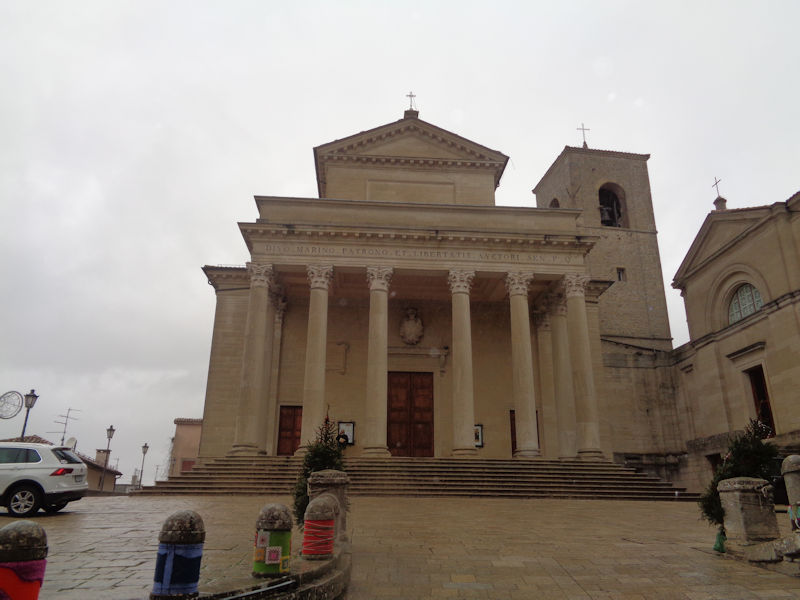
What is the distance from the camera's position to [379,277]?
2139 centimetres

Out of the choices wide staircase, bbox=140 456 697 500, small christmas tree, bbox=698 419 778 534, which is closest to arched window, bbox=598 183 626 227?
wide staircase, bbox=140 456 697 500

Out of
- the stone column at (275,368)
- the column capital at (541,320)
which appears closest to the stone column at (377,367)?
the stone column at (275,368)

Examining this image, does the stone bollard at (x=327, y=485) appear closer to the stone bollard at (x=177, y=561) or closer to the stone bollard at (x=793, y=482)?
the stone bollard at (x=177, y=561)

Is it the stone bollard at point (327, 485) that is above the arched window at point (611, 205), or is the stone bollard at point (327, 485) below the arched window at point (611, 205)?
below

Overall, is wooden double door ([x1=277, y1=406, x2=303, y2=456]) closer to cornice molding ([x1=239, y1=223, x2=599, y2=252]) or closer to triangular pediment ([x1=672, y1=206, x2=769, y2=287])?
cornice molding ([x1=239, y1=223, x2=599, y2=252])

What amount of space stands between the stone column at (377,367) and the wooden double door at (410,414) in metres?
3.97

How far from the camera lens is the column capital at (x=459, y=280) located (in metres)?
21.6

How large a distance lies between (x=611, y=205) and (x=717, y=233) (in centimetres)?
1477

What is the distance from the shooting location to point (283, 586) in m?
4.24

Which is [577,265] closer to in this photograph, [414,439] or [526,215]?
[526,215]

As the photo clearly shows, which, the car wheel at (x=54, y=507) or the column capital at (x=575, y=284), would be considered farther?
the column capital at (x=575, y=284)

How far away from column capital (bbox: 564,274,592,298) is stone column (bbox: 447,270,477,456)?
149 inches

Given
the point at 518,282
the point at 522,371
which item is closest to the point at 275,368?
the point at 522,371

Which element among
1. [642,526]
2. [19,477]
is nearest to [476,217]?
[642,526]
